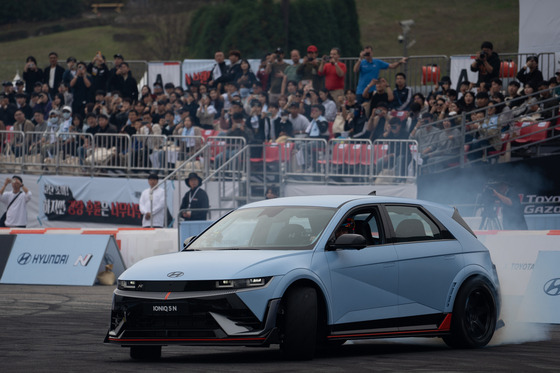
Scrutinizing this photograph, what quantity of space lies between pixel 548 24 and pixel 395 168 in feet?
17.9

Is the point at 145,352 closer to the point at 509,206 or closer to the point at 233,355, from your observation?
the point at 233,355

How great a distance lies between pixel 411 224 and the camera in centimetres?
1051

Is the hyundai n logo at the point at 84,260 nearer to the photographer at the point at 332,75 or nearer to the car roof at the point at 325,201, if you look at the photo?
the photographer at the point at 332,75

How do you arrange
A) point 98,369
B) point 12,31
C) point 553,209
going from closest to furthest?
point 98,369 → point 553,209 → point 12,31

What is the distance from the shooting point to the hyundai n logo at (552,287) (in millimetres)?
13659

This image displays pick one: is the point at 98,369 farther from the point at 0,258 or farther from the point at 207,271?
the point at 0,258

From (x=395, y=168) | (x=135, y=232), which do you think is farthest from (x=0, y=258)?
(x=395, y=168)

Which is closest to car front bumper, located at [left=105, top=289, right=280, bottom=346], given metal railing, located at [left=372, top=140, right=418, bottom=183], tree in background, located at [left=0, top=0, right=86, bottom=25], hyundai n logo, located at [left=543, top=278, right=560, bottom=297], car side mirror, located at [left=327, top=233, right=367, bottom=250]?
car side mirror, located at [left=327, top=233, right=367, bottom=250]

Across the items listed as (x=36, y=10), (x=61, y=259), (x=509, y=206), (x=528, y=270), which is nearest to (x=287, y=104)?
(x=61, y=259)

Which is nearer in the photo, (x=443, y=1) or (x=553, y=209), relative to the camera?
(x=553, y=209)

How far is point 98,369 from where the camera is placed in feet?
28.5

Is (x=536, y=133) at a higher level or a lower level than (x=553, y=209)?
higher

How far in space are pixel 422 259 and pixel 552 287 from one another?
13.4ft

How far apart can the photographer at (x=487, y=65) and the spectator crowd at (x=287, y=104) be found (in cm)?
2
